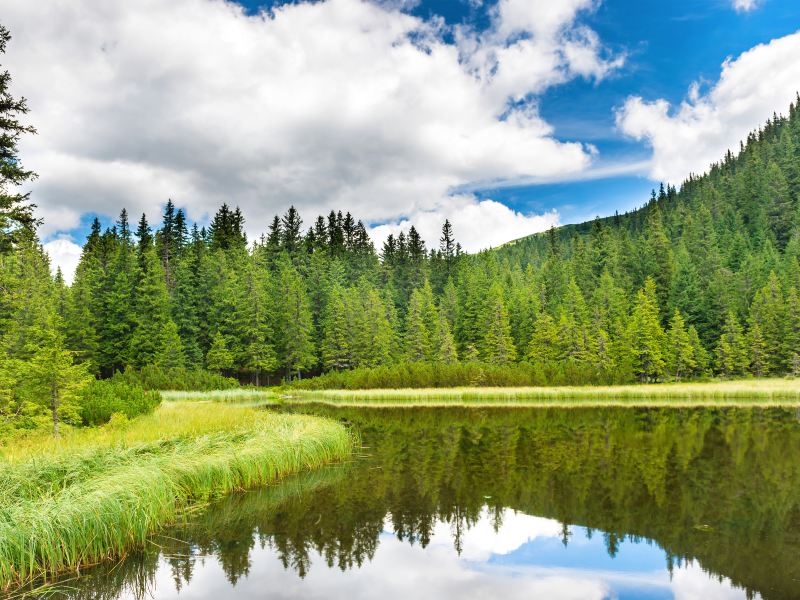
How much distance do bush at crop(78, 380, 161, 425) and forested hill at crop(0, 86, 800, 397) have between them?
25.6m

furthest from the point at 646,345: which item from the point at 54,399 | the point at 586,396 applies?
the point at 54,399

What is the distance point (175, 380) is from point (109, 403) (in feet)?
91.4

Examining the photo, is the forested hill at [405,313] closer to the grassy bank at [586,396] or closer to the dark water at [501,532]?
the grassy bank at [586,396]

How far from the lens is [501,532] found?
11883 mm

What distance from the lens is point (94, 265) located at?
70.7 m

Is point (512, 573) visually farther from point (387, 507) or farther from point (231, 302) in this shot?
point (231, 302)

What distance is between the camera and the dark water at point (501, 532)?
29.7 feet

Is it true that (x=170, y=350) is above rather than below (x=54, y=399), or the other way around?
above

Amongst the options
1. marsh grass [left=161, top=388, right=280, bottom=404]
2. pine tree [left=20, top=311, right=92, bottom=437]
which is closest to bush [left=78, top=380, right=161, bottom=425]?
pine tree [left=20, top=311, right=92, bottom=437]

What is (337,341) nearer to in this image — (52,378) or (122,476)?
(52,378)

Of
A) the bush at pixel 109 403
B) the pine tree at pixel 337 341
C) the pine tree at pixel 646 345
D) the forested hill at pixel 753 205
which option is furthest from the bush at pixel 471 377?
the forested hill at pixel 753 205

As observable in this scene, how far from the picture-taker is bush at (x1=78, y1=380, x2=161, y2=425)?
21.5 meters

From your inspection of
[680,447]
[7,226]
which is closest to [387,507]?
[680,447]

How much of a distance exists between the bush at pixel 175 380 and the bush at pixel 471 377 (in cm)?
1059
